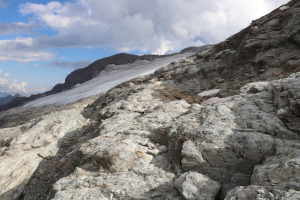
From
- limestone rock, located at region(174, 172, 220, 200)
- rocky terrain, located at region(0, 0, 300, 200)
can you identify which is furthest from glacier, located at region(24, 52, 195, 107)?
limestone rock, located at region(174, 172, 220, 200)

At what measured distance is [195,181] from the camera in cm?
496

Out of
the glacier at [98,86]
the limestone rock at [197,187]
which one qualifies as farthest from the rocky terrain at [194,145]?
the glacier at [98,86]

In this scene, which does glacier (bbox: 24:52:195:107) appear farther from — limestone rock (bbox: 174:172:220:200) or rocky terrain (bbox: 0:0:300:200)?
limestone rock (bbox: 174:172:220:200)

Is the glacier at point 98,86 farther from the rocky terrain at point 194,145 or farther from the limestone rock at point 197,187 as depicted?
the limestone rock at point 197,187

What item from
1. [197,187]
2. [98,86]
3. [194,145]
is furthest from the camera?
[98,86]

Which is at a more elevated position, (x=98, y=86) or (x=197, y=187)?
(x=98, y=86)

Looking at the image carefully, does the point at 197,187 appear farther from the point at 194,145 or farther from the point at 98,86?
the point at 98,86

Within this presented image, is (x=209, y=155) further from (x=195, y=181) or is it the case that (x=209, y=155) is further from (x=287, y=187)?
(x=287, y=187)

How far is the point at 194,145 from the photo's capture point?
250 inches

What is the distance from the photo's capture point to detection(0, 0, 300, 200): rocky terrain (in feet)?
16.6

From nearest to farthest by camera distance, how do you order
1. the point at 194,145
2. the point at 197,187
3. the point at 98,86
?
the point at 197,187 < the point at 194,145 < the point at 98,86

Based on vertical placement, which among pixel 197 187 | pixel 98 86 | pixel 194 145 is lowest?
pixel 197 187

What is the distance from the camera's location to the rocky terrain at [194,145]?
16.6 ft

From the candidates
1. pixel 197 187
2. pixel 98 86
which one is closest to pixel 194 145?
pixel 197 187
